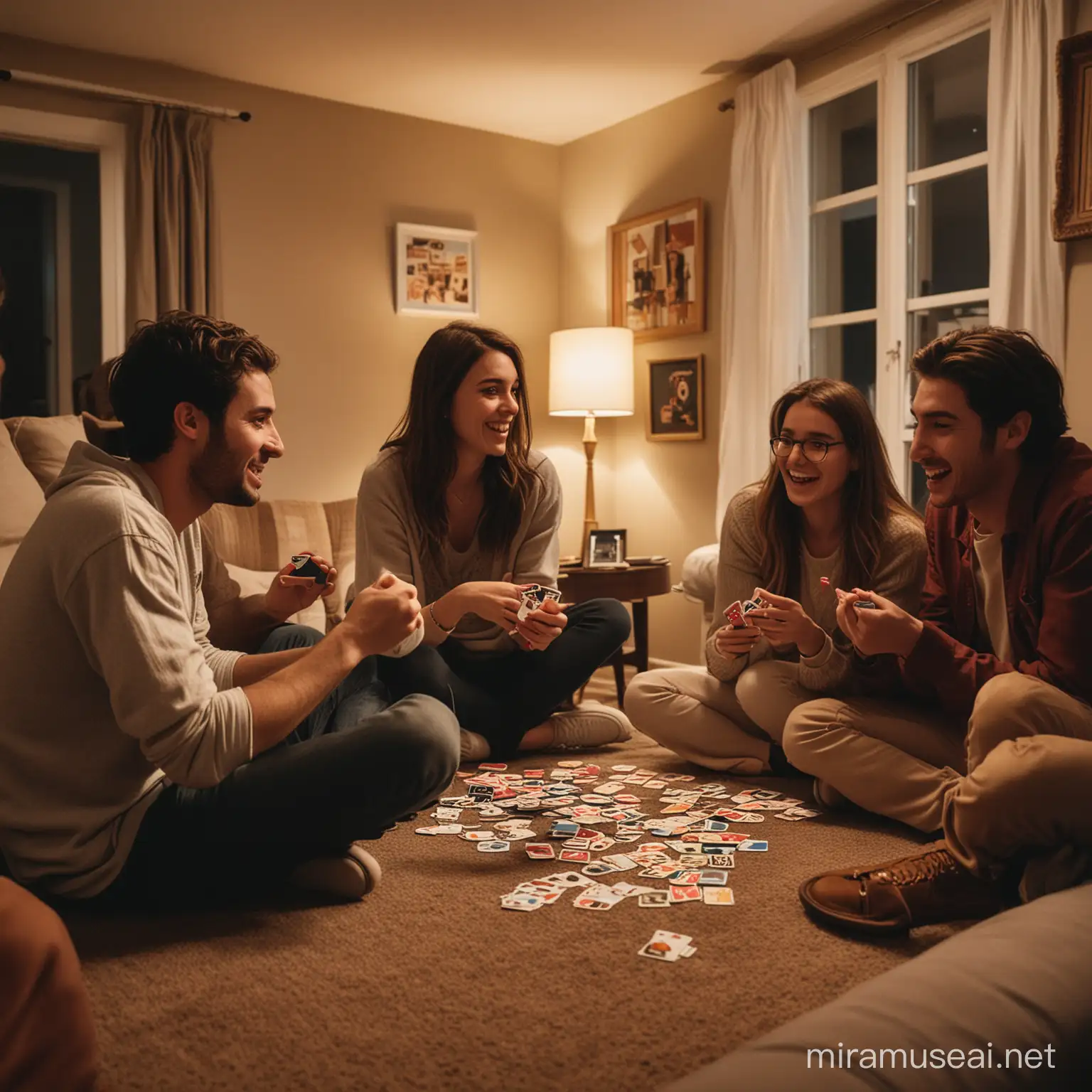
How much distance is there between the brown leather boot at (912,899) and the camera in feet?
5.53

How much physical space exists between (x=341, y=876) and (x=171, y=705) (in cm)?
54

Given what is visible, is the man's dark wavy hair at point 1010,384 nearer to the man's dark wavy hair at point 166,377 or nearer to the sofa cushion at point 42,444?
the man's dark wavy hair at point 166,377

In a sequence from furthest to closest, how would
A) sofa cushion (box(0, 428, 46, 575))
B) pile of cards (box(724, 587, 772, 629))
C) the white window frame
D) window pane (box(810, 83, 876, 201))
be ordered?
the white window frame, window pane (box(810, 83, 876, 201)), sofa cushion (box(0, 428, 46, 575)), pile of cards (box(724, 587, 772, 629))

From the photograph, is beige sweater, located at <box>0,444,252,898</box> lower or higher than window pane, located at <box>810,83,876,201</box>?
lower

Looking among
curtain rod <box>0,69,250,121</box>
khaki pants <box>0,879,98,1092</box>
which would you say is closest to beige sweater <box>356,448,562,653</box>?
khaki pants <box>0,879,98,1092</box>

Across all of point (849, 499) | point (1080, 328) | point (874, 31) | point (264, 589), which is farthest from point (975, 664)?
point (874, 31)

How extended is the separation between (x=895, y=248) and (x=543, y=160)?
2313mm

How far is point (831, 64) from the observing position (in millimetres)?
4320

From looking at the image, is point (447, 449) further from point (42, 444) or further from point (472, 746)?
point (42, 444)

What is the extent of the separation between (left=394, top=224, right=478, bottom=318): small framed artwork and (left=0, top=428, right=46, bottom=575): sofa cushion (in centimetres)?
248

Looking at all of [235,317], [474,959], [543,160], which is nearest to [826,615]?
[474,959]

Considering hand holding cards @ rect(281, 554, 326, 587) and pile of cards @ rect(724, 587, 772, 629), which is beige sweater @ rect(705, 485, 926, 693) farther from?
hand holding cards @ rect(281, 554, 326, 587)

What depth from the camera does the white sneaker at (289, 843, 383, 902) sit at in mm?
1851

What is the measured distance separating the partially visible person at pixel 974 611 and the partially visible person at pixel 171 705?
0.90 metres
